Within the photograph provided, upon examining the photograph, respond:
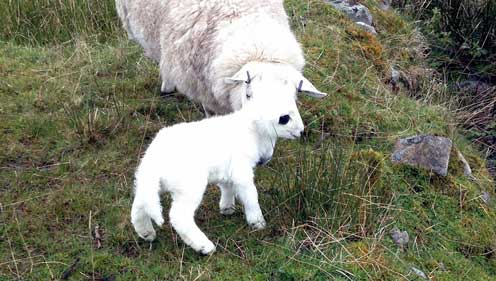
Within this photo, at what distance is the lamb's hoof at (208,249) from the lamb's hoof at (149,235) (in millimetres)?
305

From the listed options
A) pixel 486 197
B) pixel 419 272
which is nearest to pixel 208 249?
pixel 419 272

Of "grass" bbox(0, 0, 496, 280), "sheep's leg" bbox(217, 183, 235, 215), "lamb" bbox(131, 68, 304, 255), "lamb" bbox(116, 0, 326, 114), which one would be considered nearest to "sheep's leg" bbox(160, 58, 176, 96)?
"lamb" bbox(116, 0, 326, 114)

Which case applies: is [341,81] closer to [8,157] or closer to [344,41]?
[344,41]

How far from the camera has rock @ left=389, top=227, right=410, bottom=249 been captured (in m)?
4.05

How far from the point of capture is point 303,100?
557 centimetres

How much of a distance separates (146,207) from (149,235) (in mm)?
368

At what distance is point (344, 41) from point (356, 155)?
7.90ft

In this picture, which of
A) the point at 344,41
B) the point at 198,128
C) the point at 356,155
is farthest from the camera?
the point at 344,41

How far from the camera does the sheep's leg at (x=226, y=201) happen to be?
397 cm

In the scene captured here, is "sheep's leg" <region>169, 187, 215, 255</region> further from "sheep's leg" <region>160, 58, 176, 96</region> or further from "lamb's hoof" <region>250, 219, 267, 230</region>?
"sheep's leg" <region>160, 58, 176, 96</region>

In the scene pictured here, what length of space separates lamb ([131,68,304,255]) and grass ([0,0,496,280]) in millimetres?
184

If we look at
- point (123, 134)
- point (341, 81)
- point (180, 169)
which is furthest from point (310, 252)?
point (341, 81)

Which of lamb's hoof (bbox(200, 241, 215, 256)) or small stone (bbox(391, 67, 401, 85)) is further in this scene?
small stone (bbox(391, 67, 401, 85))

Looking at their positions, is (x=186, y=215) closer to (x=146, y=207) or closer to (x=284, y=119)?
(x=146, y=207)
